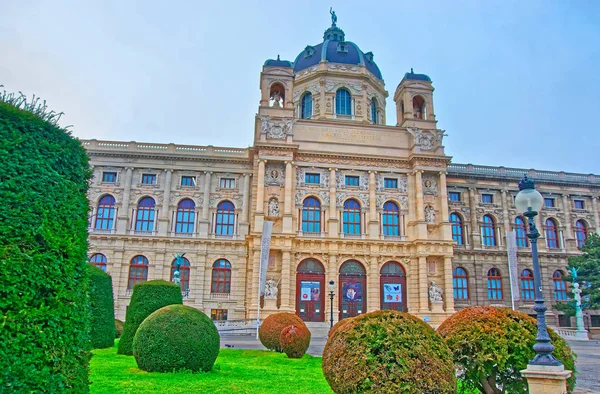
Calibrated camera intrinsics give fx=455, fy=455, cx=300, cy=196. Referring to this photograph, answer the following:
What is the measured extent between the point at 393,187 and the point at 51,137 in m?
35.1

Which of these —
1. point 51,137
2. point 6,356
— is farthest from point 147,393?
point 51,137

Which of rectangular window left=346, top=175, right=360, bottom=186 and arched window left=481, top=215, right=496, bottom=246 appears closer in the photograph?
rectangular window left=346, top=175, right=360, bottom=186

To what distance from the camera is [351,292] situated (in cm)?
3619

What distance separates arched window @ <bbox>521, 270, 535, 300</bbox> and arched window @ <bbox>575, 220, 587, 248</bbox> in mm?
6247

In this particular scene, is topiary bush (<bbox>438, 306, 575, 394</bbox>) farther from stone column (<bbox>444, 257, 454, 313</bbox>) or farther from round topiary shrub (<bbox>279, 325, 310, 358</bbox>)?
stone column (<bbox>444, 257, 454, 313</bbox>)

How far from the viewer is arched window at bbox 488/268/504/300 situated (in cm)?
A: 4050

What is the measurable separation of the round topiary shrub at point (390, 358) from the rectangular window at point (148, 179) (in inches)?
1343

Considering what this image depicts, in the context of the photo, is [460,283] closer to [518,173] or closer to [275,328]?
[518,173]

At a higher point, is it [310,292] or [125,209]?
[125,209]

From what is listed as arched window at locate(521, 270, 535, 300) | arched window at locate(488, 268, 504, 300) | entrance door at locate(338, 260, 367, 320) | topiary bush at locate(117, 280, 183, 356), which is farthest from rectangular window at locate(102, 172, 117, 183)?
arched window at locate(521, 270, 535, 300)

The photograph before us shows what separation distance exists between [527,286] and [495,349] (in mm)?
38119

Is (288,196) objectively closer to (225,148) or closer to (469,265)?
(225,148)

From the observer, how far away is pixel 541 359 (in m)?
7.44

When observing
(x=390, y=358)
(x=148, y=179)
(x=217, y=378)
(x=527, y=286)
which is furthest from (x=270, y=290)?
(x=390, y=358)
